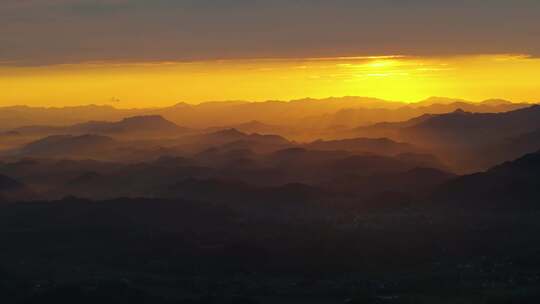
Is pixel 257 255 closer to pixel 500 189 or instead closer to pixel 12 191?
pixel 500 189

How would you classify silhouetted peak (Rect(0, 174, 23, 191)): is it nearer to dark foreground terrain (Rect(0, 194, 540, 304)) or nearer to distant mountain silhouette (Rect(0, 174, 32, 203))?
distant mountain silhouette (Rect(0, 174, 32, 203))

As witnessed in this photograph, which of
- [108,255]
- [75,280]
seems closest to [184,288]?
[75,280]

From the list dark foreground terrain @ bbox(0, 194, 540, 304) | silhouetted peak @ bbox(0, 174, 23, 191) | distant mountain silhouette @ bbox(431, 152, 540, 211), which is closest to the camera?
dark foreground terrain @ bbox(0, 194, 540, 304)

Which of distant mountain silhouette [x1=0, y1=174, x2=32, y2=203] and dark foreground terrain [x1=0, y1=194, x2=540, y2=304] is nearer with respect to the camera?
dark foreground terrain [x1=0, y1=194, x2=540, y2=304]

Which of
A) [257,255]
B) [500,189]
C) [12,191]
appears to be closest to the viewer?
[257,255]

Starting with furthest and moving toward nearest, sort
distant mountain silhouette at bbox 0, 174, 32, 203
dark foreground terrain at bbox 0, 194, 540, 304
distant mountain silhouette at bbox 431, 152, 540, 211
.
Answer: distant mountain silhouette at bbox 0, 174, 32, 203 < distant mountain silhouette at bbox 431, 152, 540, 211 < dark foreground terrain at bbox 0, 194, 540, 304

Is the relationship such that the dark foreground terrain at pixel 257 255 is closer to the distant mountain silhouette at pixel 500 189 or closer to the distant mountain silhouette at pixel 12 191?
the distant mountain silhouette at pixel 500 189

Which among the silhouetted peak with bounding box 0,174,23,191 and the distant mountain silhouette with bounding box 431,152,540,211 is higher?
the silhouetted peak with bounding box 0,174,23,191

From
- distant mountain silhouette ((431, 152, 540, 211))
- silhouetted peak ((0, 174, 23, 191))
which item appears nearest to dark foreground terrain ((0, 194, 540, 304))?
distant mountain silhouette ((431, 152, 540, 211))

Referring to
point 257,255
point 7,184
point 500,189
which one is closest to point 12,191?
point 7,184

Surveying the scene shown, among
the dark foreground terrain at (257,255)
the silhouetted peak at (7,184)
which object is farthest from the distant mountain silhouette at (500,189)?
the silhouetted peak at (7,184)

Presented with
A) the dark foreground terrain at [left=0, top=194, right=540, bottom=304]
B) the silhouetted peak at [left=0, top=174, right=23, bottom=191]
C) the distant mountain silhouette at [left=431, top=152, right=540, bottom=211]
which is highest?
the silhouetted peak at [left=0, top=174, right=23, bottom=191]
